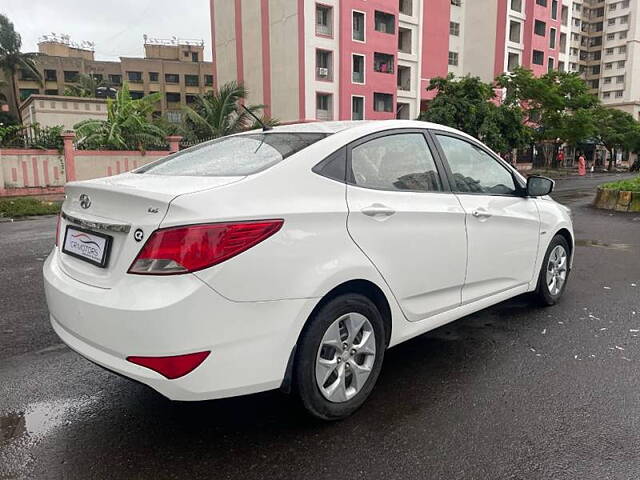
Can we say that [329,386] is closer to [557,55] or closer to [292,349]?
[292,349]

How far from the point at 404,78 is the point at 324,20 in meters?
8.38

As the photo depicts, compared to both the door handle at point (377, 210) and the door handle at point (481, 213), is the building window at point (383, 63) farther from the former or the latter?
the door handle at point (377, 210)

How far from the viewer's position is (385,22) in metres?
35.4

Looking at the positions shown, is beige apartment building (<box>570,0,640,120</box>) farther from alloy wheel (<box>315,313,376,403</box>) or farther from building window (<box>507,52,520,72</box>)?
alloy wheel (<box>315,313,376,403</box>)

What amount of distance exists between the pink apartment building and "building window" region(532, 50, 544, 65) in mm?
2340

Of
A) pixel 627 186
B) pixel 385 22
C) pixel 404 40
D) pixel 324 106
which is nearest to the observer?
pixel 627 186

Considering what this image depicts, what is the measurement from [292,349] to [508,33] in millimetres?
49251

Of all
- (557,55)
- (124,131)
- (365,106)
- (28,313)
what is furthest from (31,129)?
(557,55)

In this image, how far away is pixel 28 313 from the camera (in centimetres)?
476

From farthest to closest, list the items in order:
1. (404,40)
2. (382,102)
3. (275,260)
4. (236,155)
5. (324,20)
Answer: (404,40), (382,102), (324,20), (236,155), (275,260)

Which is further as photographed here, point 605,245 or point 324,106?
point 324,106

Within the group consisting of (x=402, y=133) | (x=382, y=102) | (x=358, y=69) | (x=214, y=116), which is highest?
(x=358, y=69)

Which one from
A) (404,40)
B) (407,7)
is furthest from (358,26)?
(407,7)

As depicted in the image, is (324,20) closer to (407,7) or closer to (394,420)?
(407,7)
